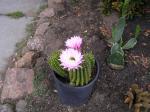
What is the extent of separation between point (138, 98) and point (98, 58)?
56cm

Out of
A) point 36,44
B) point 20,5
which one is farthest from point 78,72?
point 20,5

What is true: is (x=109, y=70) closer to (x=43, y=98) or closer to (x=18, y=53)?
(x=43, y=98)

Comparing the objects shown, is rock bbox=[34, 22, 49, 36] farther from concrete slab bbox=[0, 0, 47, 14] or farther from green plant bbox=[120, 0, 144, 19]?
green plant bbox=[120, 0, 144, 19]

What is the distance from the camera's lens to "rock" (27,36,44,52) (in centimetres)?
301

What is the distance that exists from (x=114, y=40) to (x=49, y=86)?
630 mm

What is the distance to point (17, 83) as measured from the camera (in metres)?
2.75

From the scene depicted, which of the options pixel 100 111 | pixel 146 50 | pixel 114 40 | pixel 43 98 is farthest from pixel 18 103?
pixel 146 50

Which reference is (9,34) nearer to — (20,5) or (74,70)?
(20,5)

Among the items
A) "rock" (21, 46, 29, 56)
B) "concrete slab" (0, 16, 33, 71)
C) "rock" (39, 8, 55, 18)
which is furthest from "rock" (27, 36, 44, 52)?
"rock" (39, 8, 55, 18)

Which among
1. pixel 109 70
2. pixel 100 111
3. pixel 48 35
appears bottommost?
pixel 100 111

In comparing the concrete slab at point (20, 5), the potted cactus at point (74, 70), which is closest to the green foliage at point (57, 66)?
the potted cactus at point (74, 70)

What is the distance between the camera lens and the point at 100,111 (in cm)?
256

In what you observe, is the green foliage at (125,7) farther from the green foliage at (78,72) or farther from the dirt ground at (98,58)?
the green foliage at (78,72)

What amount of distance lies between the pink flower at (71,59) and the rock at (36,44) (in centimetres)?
80
